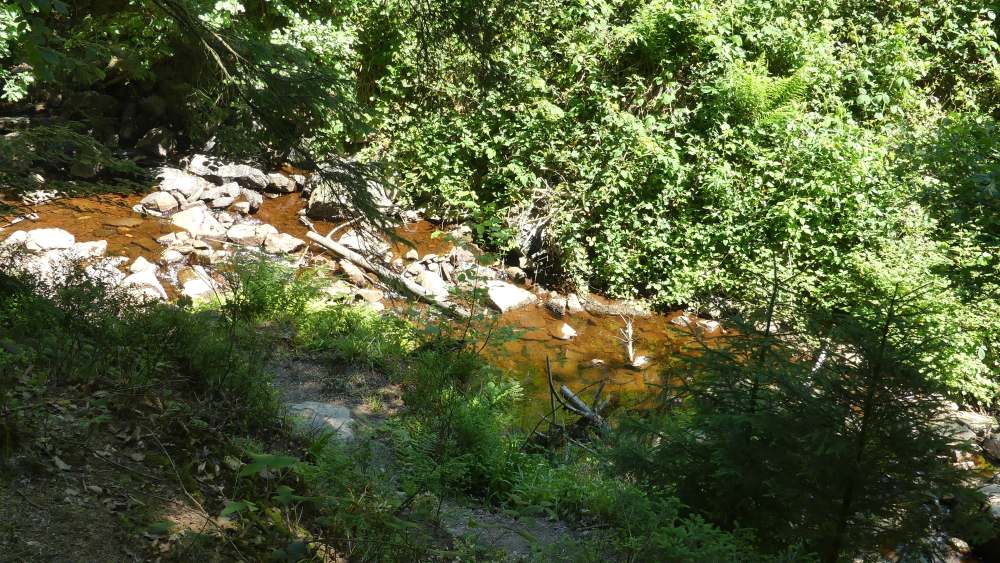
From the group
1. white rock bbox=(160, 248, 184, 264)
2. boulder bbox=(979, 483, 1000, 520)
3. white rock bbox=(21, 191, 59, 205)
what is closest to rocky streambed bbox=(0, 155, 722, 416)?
white rock bbox=(160, 248, 184, 264)

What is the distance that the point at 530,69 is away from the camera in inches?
425

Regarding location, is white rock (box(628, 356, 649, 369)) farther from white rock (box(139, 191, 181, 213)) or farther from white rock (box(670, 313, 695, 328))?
white rock (box(139, 191, 181, 213))

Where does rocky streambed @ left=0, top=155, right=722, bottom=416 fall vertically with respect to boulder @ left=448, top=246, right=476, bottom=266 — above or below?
below

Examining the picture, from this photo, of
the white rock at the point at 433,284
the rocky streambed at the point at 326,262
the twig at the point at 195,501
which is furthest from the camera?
the white rock at the point at 433,284

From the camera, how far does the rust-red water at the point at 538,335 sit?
802 cm

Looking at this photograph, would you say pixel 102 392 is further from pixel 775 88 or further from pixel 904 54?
pixel 904 54

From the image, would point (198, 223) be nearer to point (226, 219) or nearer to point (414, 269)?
point (226, 219)

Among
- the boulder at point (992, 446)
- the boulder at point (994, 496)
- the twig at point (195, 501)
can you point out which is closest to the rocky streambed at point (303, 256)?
the boulder at point (994, 496)

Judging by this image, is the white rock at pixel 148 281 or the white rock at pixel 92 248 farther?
the white rock at pixel 92 248

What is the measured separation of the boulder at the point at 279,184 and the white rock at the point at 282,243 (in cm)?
172

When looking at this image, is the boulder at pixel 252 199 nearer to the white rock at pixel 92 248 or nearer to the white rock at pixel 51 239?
the white rock at pixel 92 248

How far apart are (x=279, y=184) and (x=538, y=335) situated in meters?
5.25

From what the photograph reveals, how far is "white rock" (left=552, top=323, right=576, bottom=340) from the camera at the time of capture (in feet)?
30.6

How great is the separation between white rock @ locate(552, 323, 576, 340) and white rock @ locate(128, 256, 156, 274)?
4978 mm
